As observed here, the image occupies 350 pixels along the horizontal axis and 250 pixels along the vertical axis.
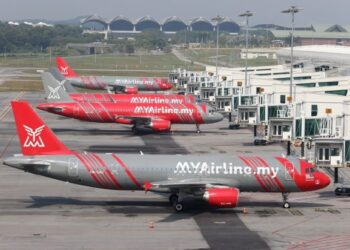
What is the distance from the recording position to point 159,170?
5853 centimetres

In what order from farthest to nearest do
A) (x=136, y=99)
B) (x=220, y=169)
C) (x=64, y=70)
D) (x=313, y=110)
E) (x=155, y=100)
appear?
(x=64, y=70), (x=136, y=99), (x=155, y=100), (x=313, y=110), (x=220, y=169)

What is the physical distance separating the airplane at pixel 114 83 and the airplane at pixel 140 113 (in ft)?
180

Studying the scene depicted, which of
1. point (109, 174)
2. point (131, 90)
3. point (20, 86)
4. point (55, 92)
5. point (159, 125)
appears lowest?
point (20, 86)

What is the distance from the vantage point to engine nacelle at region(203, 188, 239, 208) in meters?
56.4

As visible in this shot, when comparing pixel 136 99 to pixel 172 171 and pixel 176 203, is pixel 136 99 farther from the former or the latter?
pixel 176 203

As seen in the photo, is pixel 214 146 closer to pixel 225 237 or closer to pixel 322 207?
pixel 322 207

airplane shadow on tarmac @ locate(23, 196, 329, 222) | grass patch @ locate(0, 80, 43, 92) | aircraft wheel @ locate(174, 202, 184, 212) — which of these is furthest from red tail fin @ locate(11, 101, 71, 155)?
grass patch @ locate(0, 80, 43, 92)

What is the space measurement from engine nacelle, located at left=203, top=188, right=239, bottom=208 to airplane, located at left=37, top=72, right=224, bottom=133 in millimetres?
46805

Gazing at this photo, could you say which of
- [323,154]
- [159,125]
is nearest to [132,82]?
[159,125]

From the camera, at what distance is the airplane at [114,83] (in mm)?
161000

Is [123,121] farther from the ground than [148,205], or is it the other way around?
[123,121]

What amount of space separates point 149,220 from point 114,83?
109 m

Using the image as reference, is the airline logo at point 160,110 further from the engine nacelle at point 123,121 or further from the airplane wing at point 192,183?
the airplane wing at point 192,183

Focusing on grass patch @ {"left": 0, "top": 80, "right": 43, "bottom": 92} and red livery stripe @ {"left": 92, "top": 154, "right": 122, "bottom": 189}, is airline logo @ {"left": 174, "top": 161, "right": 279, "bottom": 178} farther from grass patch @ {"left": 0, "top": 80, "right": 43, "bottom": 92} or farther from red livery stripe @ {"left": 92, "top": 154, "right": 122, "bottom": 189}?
grass patch @ {"left": 0, "top": 80, "right": 43, "bottom": 92}
